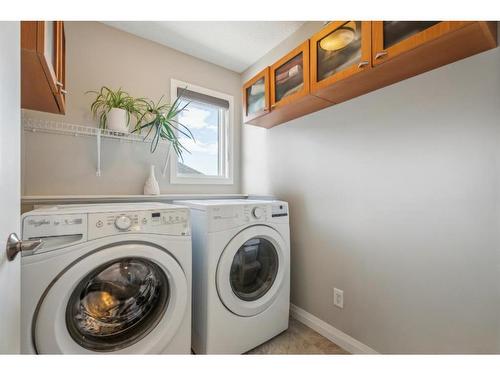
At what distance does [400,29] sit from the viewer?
97 centimetres

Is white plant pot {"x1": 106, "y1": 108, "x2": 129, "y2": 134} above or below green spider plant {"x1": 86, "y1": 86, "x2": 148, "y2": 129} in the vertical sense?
below

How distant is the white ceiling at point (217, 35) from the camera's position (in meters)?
1.75

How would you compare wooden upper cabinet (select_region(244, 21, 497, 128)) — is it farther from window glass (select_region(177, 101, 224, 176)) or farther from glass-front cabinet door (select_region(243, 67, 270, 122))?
window glass (select_region(177, 101, 224, 176))

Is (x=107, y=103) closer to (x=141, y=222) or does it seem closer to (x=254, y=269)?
(x=141, y=222)

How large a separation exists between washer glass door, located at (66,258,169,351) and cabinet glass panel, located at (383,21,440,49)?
1.56 m

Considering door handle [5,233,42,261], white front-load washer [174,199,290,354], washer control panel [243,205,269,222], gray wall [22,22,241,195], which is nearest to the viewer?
door handle [5,233,42,261]

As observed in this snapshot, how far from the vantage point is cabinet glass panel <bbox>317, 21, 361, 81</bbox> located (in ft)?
3.75

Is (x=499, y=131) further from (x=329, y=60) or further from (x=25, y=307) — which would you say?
(x=25, y=307)

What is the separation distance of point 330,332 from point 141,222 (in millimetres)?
1451

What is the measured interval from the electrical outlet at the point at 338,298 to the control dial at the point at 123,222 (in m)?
1.37

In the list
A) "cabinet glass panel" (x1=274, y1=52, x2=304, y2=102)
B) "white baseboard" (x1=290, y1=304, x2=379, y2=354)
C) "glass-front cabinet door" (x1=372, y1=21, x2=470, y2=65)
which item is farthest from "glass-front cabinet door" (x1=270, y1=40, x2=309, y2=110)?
"white baseboard" (x1=290, y1=304, x2=379, y2=354)

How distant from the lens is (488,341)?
0.92 metres

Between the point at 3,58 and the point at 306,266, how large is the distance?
1857mm
